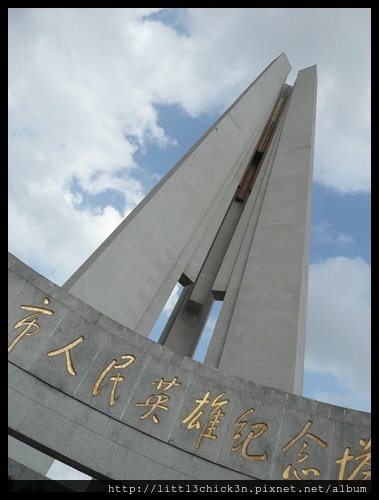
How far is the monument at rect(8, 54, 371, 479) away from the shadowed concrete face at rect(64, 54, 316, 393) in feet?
0.21

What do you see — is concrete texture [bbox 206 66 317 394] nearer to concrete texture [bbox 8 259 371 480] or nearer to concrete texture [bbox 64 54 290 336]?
concrete texture [bbox 64 54 290 336]

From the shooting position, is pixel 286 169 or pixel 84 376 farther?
pixel 286 169

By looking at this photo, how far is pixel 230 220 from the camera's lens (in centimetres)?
2177

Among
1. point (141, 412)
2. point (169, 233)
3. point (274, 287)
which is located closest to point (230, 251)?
point (274, 287)

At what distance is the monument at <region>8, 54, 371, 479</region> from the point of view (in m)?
7.16

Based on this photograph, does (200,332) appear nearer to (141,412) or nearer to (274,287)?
(274,287)

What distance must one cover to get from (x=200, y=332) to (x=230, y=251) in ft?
13.2

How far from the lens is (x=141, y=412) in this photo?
24.5ft

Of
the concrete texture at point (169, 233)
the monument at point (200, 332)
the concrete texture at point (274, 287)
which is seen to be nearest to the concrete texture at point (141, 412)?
the monument at point (200, 332)

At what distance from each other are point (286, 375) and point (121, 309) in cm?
586

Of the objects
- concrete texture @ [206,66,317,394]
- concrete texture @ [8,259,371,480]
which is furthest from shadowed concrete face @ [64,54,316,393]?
concrete texture @ [8,259,371,480]

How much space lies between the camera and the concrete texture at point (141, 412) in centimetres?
700
